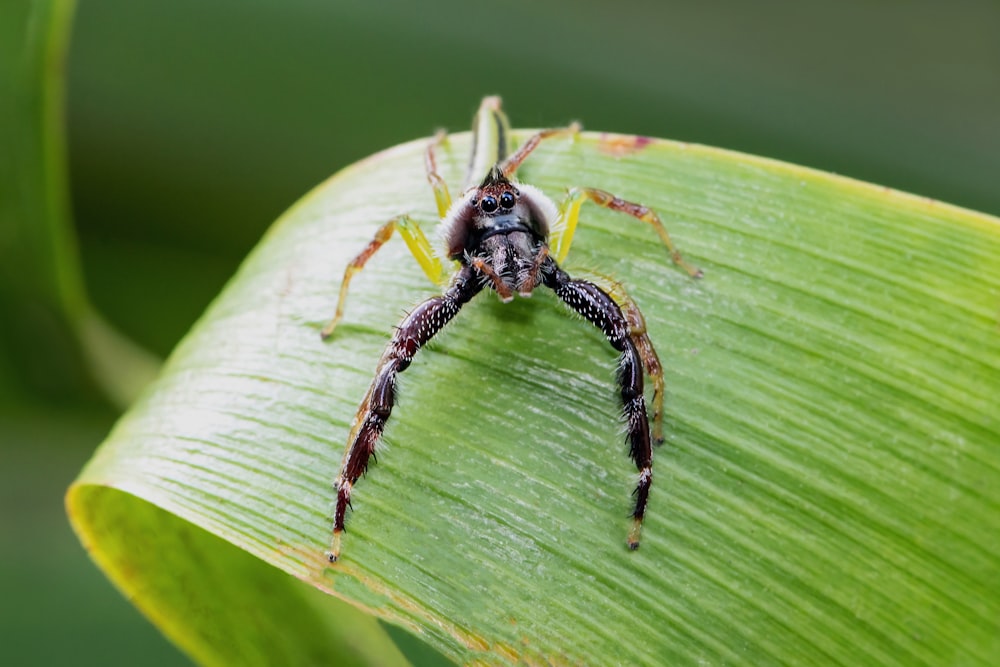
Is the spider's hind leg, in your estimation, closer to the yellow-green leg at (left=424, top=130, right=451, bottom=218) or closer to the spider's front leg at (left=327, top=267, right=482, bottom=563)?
the spider's front leg at (left=327, top=267, right=482, bottom=563)

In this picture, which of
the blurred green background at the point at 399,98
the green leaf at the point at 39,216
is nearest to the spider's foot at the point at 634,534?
the green leaf at the point at 39,216

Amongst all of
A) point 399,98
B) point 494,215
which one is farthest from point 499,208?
point 399,98

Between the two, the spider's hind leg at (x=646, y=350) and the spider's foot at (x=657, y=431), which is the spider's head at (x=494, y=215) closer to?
the spider's hind leg at (x=646, y=350)

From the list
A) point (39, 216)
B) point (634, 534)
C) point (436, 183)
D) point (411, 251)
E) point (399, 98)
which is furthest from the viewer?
point (399, 98)

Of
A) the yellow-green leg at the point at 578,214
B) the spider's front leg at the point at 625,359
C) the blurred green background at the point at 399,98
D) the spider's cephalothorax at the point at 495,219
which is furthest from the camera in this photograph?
the blurred green background at the point at 399,98

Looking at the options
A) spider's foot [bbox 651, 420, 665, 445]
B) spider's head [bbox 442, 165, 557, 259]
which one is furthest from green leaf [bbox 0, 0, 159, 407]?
spider's foot [bbox 651, 420, 665, 445]

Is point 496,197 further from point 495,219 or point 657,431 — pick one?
point 657,431
